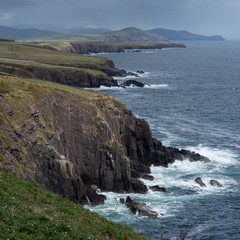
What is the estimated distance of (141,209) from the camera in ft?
158

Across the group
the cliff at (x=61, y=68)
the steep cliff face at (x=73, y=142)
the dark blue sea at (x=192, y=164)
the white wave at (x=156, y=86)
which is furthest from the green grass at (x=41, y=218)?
the white wave at (x=156, y=86)

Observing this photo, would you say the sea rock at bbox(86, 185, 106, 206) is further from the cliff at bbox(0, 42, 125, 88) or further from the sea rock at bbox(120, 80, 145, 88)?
the sea rock at bbox(120, 80, 145, 88)

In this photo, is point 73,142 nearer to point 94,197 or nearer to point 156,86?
point 94,197

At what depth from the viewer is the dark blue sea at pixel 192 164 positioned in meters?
46.0

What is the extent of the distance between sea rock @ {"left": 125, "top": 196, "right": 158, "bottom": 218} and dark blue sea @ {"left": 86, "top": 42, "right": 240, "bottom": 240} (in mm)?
887

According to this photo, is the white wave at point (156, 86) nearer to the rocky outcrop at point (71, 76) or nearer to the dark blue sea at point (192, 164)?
the dark blue sea at point (192, 164)

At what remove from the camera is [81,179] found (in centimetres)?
5381

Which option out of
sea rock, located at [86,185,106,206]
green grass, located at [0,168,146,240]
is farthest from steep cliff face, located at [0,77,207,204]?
green grass, located at [0,168,146,240]

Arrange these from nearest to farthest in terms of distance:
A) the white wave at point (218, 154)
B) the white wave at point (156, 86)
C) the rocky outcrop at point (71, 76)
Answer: the white wave at point (218, 154)
the rocky outcrop at point (71, 76)
the white wave at point (156, 86)

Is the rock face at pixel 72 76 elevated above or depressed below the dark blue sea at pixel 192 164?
above

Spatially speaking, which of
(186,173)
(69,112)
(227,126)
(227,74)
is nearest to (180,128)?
(227,126)

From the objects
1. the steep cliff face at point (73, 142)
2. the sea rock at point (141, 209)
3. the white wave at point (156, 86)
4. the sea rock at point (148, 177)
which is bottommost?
the sea rock at point (141, 209)

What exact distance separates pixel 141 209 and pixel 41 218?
2668 cm

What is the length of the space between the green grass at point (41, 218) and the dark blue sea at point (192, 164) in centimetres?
1506
